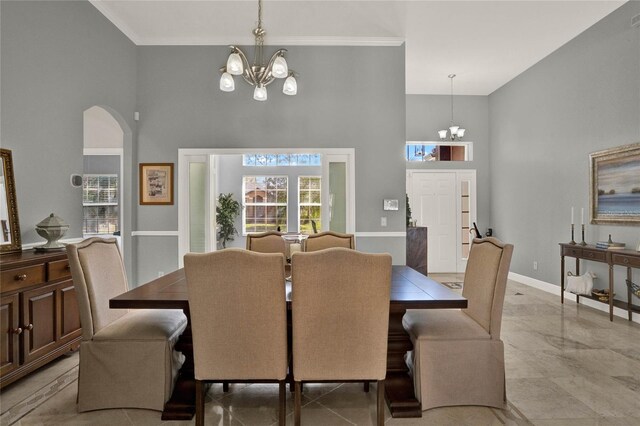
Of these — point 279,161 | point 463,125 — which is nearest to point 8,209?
point 279,161

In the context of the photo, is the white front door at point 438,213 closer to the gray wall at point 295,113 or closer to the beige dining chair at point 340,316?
the gray wall at point 295,113

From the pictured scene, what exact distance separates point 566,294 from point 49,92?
6639mm

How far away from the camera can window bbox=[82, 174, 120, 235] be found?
7.75 metres

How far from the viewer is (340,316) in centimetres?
184

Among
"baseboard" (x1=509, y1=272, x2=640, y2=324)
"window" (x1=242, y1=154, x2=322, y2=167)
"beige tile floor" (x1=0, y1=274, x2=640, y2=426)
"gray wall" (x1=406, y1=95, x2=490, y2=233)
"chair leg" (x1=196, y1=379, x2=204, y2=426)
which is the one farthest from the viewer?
"window" (x1=242, y1=154, x2=322, y2=167)

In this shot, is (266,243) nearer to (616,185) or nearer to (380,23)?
(380,23)

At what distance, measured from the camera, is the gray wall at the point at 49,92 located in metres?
2.92

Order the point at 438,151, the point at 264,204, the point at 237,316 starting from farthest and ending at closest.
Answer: the point at 264,204
the point at 438,151
the point at 237,316

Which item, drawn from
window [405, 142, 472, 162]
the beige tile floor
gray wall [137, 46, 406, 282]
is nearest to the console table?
the beige tile floor

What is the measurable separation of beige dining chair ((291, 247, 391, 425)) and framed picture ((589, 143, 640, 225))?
3838mm

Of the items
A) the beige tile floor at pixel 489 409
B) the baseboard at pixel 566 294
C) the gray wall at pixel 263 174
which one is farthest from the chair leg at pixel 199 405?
the gray wall at pixel 263 174

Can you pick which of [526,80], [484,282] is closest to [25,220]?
[484,282]

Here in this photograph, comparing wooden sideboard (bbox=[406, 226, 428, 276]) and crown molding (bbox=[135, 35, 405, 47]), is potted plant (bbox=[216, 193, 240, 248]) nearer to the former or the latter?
crown molding (bbox=[135, 35, 405, 47])

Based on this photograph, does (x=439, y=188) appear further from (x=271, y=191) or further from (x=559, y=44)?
(x=271, y=191)
